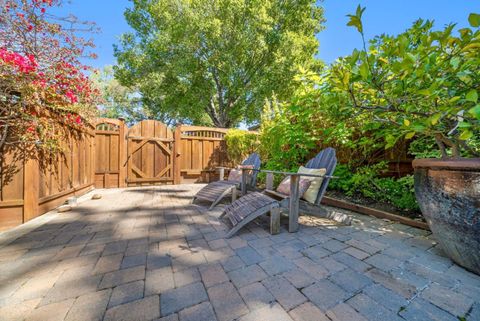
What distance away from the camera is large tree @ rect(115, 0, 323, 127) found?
8609 mm

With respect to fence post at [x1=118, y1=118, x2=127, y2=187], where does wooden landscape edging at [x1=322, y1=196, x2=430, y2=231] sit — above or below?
below

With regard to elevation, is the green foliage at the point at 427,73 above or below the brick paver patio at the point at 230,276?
above

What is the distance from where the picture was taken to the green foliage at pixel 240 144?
6.07m

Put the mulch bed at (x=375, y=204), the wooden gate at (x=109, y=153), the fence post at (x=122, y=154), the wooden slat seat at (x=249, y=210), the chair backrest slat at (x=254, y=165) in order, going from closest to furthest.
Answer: the wooden slat seat at (x=249, y=210) < the mulch bed at (x=375, y=204) < the chair backrest slat at (x=254, y=165) < the wooden gate at (x=109, y=153) < the fence post at (x=122, y=154)

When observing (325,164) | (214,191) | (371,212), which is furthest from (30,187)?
(371,212)

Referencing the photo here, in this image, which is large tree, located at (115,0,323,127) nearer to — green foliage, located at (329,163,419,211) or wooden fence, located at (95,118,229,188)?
wooden fence, located at (95,118,229,188)

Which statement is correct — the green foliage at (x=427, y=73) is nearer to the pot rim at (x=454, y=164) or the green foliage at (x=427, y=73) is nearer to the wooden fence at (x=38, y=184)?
the pot rim at (x=454, y=164)

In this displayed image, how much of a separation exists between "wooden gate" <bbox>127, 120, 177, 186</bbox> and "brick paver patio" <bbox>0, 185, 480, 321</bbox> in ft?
11.0

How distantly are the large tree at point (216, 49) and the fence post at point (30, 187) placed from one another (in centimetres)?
732

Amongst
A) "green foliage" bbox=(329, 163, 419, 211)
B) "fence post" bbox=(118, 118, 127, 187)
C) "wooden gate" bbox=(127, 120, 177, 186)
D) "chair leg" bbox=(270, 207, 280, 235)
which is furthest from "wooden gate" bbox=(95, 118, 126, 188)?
"green foliage" bbox=(329, 163, 419, 211)

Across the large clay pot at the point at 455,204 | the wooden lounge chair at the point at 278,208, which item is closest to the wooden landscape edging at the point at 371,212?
the wooden lounge chair at the point at 278,208

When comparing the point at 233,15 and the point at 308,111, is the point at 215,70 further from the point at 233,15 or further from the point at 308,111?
the point at 308,111

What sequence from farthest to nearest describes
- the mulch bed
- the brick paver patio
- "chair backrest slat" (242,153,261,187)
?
"chair backrest slat" (242,153,261,187) < the mulch bed < the brick paver patio

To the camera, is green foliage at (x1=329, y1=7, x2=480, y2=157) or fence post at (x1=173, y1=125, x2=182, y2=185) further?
fence post at (x1=173, y1=125, x2=182, y2=185)
